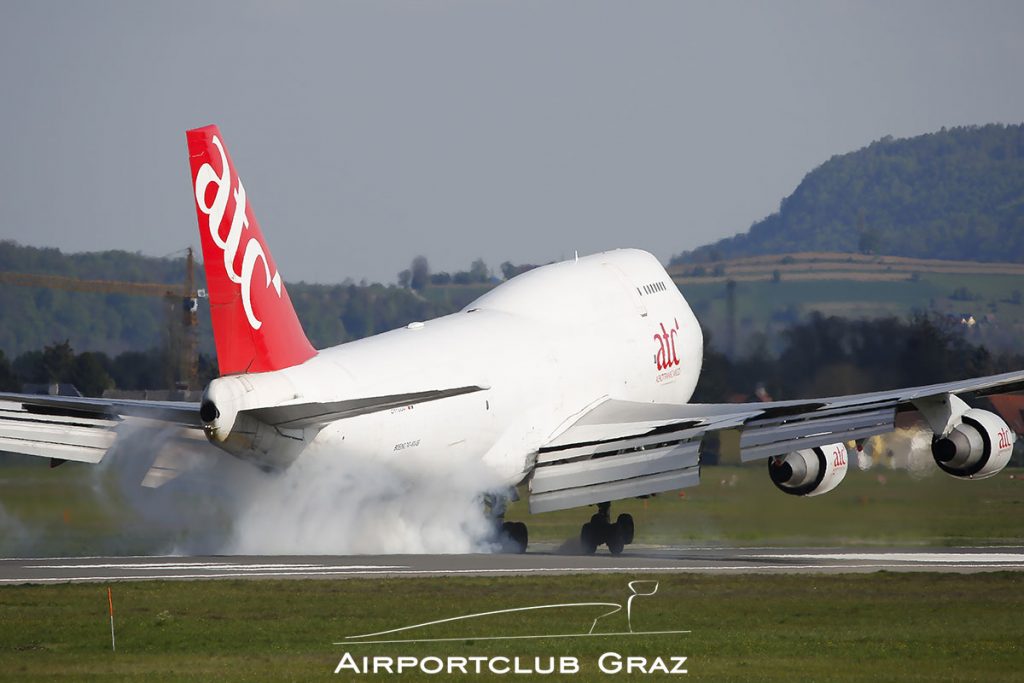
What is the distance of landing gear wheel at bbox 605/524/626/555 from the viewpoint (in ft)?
107

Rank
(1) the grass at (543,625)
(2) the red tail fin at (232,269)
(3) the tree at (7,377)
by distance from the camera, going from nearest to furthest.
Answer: (1) the grass at (543,625) < (2) the red tail fin at (232,269) < (3) the tree at (7,377)

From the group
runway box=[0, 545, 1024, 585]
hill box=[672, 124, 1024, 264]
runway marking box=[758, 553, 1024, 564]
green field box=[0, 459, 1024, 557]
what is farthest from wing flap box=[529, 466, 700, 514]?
hill box=[672, 124, 1024, 264]

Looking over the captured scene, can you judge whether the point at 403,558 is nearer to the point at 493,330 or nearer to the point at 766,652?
the point at 493,330

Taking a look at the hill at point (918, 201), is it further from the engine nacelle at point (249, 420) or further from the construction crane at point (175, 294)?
the engine nacelle at point (249, 420)

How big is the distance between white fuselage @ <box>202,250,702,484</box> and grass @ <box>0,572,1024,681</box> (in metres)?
4.23

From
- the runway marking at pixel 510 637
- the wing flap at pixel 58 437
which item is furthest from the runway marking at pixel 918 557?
the wing flap at pixel 58 437

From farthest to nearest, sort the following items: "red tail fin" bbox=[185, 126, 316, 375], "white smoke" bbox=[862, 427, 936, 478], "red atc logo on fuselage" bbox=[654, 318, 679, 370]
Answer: "red atc logo on fuselage" bbox=[654, 318, 679, 370] → "white smoke" bbox=[862, 427, 936, 478] → "red tail fin" bbox=[185, 126, 316, 375]

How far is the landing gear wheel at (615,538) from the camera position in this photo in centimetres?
3266

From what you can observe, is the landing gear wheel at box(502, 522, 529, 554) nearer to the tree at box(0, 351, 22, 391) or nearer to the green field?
the green field

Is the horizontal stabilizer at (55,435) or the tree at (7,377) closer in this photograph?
the horizontal stabilizer at (55,435)

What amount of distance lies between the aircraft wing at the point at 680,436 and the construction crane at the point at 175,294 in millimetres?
27243

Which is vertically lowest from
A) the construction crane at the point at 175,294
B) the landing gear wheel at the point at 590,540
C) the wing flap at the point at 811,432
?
the landing gear wheel at the point at 590,540

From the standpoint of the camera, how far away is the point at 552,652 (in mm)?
18078

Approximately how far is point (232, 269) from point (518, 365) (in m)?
7.90
